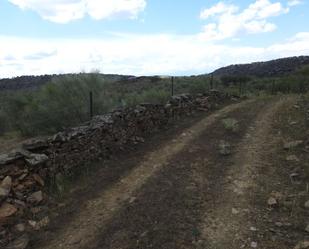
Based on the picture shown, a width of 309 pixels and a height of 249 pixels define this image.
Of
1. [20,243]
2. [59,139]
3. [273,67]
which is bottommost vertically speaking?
[20,243]

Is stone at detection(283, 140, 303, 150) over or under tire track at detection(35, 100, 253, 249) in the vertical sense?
over

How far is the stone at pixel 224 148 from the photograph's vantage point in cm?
959

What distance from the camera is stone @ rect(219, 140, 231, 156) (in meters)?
9.59

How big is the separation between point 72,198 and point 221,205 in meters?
2.66

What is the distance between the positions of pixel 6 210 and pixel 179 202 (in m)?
2.72

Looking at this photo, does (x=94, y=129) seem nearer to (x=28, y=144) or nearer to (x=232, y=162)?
(x=28, y=144)

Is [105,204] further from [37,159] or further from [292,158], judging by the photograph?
[292,158]

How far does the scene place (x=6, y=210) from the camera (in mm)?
6871

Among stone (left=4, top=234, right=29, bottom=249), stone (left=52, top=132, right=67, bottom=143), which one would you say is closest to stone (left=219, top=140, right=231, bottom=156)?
stone (left=52, top=132, right=67, bottom=143)

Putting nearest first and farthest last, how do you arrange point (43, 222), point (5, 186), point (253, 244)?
1. point (253, 244)
2. point (43, 222)
3. point (5, 186)

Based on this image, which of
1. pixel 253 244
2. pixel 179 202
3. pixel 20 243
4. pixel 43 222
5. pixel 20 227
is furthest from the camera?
pixel 179 202

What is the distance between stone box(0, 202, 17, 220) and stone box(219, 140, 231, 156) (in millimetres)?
4608

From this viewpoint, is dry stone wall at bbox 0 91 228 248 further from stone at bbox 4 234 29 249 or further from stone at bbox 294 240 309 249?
stone at bbox 294 240 309 249

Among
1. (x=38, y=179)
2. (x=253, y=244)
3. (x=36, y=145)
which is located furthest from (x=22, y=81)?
(x=253, y=244)
